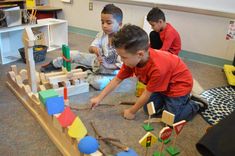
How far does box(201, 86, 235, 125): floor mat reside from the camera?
1.30 meters

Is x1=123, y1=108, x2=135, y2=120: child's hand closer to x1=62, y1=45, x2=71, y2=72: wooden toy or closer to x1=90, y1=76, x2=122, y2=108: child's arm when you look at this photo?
x1=90, y1=76, x2=122, y2=108: child's arm

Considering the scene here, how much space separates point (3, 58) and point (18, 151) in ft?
3.74

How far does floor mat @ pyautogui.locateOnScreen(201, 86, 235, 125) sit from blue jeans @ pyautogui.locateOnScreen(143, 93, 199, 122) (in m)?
0.09

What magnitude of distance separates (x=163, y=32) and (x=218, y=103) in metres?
0.70

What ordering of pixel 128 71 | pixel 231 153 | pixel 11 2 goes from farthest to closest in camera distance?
pixel 11 2, pixel 128 71, pixel 231 153

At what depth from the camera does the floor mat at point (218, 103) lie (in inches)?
51.1

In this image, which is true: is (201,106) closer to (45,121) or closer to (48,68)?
(45,121)

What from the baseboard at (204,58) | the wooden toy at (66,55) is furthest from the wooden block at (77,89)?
the baseboard at (204,58)

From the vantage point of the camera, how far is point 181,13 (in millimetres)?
2178

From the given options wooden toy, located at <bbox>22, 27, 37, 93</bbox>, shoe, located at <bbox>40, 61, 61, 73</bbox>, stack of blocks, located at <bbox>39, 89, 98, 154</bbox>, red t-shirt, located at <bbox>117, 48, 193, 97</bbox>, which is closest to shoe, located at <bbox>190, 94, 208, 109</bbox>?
red t-shirt, located at <bbox>117, 48, 193, 97</bbox>

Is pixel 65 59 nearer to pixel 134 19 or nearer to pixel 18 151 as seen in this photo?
pixel 18 151

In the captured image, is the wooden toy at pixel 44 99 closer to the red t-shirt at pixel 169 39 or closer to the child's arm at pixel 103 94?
the child's arm at pixel 103 94

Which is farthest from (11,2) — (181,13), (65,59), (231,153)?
(231,153)

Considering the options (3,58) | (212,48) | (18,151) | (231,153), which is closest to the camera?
(231,153)
